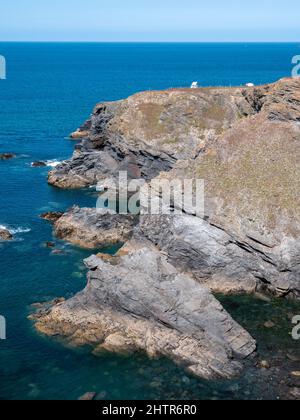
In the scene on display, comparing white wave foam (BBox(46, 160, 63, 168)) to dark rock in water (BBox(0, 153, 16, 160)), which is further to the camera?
dark rock in water (BBox(0, 153, 16, 160))

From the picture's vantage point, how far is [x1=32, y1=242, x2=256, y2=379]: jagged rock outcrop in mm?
48906

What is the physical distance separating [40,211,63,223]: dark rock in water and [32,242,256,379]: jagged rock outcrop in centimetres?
2843

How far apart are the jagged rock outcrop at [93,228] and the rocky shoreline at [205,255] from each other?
147mm

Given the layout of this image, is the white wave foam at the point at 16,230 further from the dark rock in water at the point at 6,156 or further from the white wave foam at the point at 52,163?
→ the dark rock in water at the point at 6,156

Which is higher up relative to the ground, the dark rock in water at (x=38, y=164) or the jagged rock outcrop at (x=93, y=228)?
the dark rock in water at (x=38, y=164)

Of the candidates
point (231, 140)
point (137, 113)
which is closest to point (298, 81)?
point (231, 140)

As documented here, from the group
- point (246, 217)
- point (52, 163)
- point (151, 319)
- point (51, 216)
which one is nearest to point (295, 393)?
point (151, 319)

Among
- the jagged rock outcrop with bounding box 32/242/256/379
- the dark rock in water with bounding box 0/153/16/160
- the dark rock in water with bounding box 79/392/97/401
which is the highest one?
the dark rock in water with bounding box 0/153/16/160

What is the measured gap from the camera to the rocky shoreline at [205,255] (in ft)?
165

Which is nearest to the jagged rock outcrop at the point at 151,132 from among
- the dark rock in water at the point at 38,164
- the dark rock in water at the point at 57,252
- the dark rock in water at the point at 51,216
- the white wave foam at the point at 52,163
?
the white wave foam at the point at 52,163

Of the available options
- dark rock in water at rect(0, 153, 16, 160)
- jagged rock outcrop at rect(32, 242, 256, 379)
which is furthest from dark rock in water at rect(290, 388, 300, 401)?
dark rock in water at rect(0, 153, 16, 160)

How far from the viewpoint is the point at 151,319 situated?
5212cm

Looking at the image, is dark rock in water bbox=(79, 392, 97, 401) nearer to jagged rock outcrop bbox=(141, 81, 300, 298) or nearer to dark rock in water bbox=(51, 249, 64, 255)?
jagged rock outcrop bbox=(141, 81, 300, 298)

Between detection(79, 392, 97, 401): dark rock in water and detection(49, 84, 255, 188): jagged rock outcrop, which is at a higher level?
detection(49, 84, 255, 188): jagged rock outcrop
